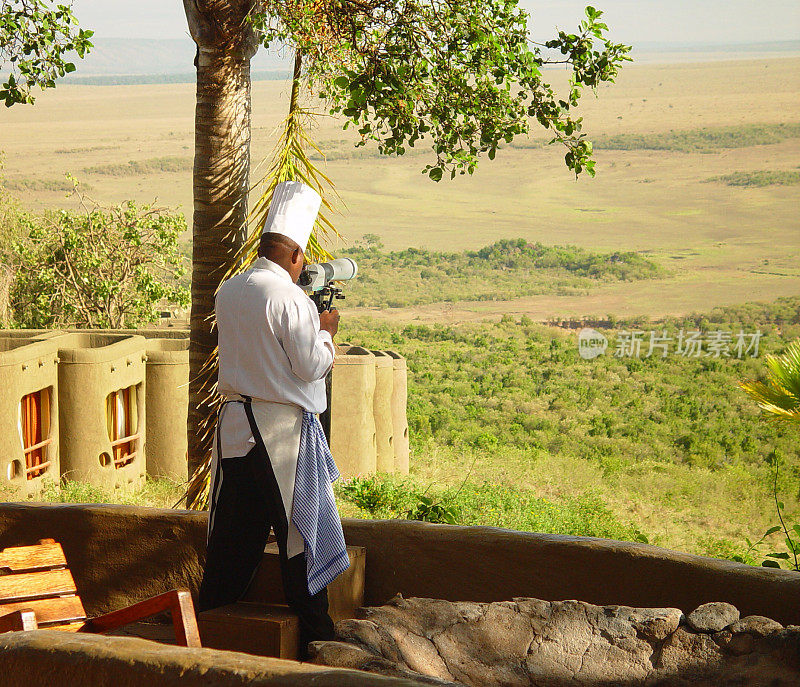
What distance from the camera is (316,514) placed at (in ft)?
8.89

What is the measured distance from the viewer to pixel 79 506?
129 inches

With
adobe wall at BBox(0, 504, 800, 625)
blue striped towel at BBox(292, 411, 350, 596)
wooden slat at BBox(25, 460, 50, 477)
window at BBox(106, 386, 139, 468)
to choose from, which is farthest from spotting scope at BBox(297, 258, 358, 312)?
window at BBox(106, 386, 139, 468)

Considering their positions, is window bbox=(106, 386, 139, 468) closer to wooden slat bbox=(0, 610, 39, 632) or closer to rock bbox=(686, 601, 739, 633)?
wooden slat bbox=(0, 610, 39, 632)

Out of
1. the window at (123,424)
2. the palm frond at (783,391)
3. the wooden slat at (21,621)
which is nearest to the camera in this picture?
the wooden slat at (21,621)

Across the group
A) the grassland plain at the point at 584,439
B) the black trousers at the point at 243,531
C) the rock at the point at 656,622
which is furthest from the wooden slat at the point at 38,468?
the rock at the point at 656,622

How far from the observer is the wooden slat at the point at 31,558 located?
254cm

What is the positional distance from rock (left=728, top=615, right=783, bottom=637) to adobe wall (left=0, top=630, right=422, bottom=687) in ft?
3.96

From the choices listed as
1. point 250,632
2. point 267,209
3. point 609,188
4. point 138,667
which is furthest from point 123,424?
point 609,188

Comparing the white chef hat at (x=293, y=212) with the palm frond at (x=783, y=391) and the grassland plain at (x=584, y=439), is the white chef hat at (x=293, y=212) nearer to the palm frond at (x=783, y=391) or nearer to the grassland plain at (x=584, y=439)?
the palm frond at (x=783, y=391)

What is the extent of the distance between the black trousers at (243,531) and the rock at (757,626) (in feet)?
3.75

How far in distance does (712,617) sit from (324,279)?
5.34ft

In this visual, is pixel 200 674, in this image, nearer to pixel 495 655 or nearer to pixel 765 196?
pixel 495 655

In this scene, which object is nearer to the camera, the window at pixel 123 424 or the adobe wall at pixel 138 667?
the adobe wall at pixel 138 667

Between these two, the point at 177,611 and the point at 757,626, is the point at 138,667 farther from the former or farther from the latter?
the point at 757,626
